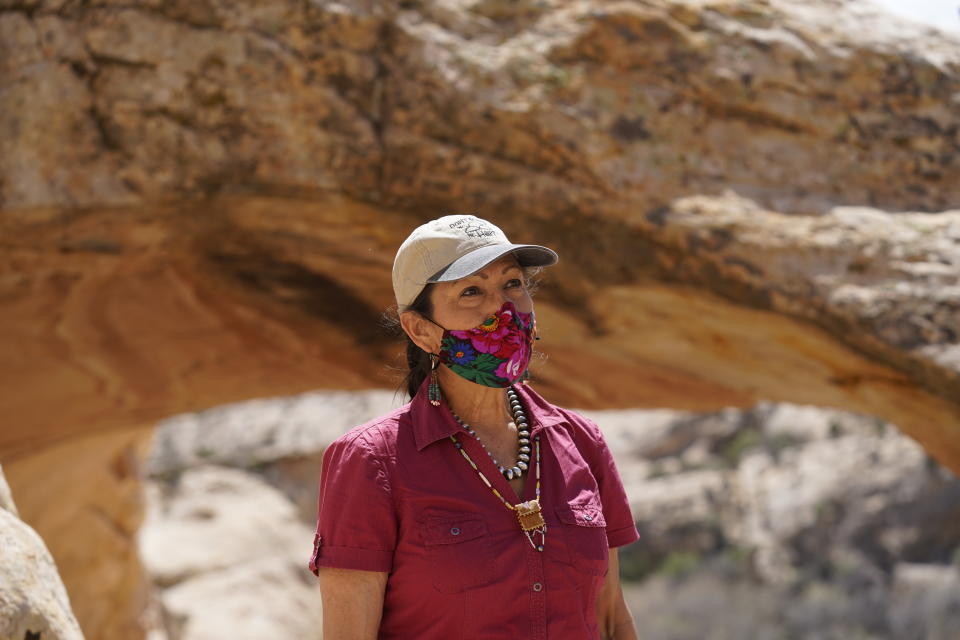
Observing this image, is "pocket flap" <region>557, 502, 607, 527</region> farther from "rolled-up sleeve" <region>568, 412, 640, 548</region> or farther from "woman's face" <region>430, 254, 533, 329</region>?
"woman's face" <region>430, 254, 533, 329</region>

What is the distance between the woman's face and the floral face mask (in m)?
0.01

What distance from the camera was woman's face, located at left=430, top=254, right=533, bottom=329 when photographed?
1619 mm

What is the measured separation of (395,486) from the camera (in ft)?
4.87

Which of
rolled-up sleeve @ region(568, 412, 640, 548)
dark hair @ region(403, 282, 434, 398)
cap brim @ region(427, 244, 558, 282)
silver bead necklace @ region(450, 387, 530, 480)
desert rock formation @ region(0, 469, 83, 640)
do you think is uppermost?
cap brim @ region(427, 244, 558, 282)

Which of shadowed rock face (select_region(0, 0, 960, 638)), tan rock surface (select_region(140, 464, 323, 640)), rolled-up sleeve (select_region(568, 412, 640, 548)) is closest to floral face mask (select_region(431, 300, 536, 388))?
rolled-up sleeve (select_region(568, 412, 640, 548))

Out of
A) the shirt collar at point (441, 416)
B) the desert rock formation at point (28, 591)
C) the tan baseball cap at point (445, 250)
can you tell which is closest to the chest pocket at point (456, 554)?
the shirt collar at point (441, 416)

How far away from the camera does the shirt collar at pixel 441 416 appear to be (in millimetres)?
1551

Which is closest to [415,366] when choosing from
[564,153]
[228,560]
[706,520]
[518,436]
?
[518,436]

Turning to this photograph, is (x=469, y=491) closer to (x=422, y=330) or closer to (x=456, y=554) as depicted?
(x=456, y=554)

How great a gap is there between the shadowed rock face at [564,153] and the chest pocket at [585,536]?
1.94m

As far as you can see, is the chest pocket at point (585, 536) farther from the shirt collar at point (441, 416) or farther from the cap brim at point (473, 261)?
the cap brim at point (473, 261)

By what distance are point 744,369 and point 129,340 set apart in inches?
96.9

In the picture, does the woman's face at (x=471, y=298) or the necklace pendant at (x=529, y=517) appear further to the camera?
the woman's face at (x=471, y=298)

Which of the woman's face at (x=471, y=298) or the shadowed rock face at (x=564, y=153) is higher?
the woman's face at (x=471, y=298)
